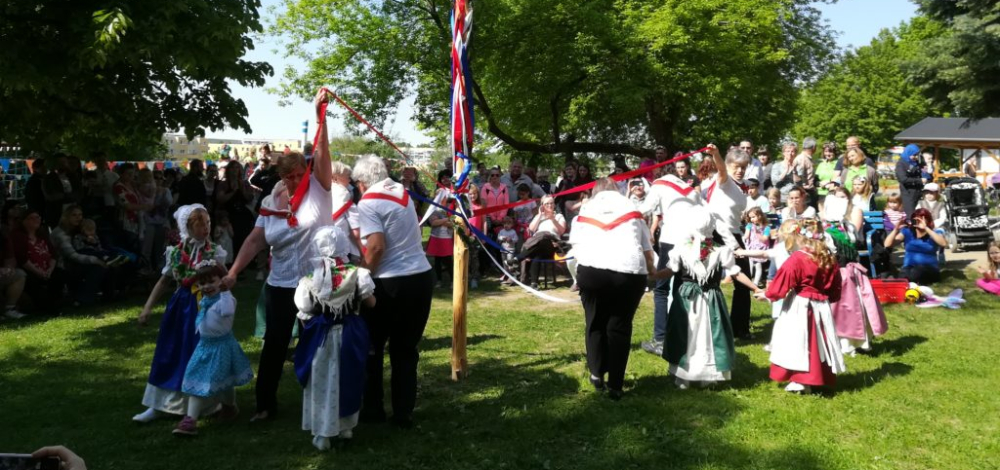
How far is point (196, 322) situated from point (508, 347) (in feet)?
11.3

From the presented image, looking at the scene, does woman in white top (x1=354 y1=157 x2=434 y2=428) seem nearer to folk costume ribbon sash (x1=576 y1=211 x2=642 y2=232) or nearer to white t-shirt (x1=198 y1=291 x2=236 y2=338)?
white t-shirt (x1=198 y1=291 x2=236 y2=338)

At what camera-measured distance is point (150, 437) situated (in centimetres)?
538

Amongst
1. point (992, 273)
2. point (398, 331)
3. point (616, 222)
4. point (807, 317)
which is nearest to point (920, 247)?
point (992, 273)

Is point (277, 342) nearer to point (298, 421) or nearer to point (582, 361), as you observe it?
point (298, 421)

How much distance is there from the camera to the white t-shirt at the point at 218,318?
17.7 feet

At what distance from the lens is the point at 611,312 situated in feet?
20.1

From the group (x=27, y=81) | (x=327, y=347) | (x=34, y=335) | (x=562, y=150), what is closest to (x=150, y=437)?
(x=327, y=347)

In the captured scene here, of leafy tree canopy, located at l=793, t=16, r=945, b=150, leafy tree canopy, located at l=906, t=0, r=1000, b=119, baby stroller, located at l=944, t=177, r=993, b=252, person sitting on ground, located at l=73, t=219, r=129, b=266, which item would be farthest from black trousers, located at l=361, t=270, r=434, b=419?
leafy tree canopy, located at l=793, t=16, r=945, b=150

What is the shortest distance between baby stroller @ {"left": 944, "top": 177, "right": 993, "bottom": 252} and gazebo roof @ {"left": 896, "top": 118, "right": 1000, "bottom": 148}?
1027 inches

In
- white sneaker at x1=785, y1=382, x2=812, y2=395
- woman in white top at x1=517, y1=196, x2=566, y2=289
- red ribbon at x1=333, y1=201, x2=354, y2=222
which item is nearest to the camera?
red ribbon at x1=333, y1=201, x2=354, y2=222

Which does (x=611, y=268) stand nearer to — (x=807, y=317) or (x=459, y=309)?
(x=459, y=309)

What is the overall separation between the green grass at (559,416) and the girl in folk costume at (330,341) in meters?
0.27

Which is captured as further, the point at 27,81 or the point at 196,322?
the point at 27,81

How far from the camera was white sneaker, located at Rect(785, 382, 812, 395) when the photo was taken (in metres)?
6.34
